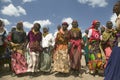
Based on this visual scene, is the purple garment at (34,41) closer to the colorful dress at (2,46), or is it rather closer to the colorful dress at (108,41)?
the colorful dress at (2,46)

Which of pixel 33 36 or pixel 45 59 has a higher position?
pixel 33 36

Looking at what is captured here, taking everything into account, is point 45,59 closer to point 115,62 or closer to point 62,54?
point 62,54

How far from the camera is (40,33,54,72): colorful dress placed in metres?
10.8

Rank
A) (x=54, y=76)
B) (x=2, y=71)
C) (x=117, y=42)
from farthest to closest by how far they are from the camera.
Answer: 1. (x=2, y=71)
2. (x=54, y=76)
3. (x=117, y=42)

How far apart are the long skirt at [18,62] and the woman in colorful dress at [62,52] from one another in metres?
1.29

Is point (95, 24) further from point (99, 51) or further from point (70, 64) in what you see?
point (70, 64)

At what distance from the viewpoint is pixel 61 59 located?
35.1 ft

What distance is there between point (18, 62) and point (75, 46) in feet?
7.99

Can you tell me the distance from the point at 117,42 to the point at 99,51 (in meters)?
5.34

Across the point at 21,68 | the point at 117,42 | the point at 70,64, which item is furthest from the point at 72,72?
the point at 117,42

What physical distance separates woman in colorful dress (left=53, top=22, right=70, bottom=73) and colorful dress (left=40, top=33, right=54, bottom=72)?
0.95 feet

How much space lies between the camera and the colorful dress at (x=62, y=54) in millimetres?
10570

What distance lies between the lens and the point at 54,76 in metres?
10.5

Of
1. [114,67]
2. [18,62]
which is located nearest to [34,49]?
[18,62]
